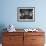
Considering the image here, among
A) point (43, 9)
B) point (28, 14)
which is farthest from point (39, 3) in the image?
point (28, 14)

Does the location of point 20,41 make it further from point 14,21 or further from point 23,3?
point 23,3

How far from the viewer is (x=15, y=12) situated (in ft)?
13.8

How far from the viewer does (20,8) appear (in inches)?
165

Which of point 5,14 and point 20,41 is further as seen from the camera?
point 5,14

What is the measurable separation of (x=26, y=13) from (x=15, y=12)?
36 centimetres

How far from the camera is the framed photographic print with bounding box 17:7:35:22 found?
420 cm

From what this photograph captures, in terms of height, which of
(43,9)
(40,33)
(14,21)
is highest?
(43,9)

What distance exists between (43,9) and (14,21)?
103 centimetres

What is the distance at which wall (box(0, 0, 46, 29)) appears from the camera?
165 inches

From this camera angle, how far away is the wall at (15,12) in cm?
418

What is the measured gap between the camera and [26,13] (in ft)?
13.9

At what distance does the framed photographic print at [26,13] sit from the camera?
4.20m

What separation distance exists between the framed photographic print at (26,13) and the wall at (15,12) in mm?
98

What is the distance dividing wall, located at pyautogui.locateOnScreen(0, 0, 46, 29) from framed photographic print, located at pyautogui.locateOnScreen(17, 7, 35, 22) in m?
0.10
